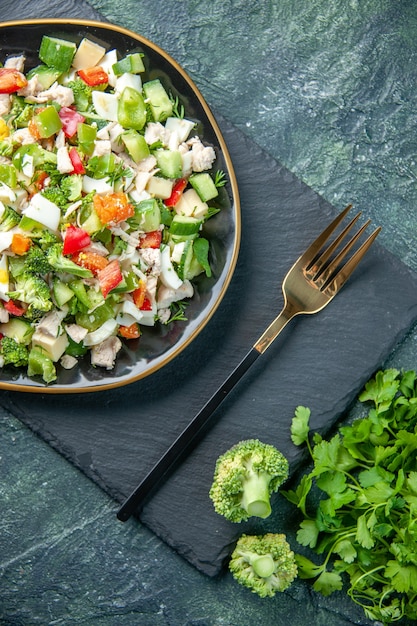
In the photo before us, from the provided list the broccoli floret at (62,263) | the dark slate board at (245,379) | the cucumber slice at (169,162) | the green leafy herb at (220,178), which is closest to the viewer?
the broccoli floret at (62,263)

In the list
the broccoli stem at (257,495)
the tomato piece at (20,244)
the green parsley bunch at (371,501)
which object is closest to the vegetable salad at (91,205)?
the tomato piece at (20,244)

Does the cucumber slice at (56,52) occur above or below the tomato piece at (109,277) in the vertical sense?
above

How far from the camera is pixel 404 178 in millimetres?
3574

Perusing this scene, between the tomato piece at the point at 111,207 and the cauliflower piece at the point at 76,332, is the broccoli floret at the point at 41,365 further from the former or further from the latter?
the tomato piece at the point at 111,207

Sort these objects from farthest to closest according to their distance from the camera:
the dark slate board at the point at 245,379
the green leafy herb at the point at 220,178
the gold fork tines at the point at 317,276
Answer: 1. the dark slate board at the point at 245,379
2. the gold fork tines at the point at 317,276
3. the green leafy herb at the point at 220,178

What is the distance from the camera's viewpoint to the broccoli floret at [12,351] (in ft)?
9.82

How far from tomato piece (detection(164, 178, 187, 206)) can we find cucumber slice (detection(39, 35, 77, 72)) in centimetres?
69

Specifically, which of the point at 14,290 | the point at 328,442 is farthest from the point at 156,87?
the point at 328,442

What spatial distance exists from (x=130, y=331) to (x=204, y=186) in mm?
699

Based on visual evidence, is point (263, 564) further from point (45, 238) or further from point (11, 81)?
point (11, 81)

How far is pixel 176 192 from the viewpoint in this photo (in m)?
3.12

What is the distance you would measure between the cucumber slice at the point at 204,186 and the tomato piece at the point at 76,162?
1.59 ft

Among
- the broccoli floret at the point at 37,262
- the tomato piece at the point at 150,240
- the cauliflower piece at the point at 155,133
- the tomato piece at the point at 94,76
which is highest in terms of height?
the tomato piece at the point at 94,76

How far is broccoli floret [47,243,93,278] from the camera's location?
2826 millimetres
